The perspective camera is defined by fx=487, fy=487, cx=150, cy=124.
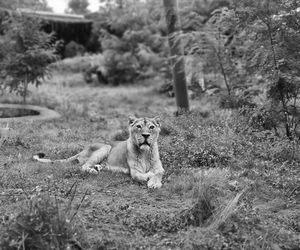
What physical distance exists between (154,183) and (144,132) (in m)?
0.93

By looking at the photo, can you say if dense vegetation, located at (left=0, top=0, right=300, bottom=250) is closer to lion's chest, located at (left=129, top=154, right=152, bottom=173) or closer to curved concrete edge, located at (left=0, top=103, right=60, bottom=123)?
lion's chest, located at (left=129, top=154, right=152, bottom=173)

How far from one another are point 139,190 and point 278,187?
2.20 meters

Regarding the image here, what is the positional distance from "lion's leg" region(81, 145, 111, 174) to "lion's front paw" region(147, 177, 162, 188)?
112 centimetres

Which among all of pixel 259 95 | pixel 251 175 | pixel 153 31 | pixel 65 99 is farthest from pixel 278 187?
pixel 153 31

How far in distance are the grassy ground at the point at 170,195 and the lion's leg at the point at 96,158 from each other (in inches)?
7.6

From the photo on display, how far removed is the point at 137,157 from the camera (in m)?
8.42

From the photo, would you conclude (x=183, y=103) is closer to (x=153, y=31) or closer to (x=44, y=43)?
(x=44, y=43)

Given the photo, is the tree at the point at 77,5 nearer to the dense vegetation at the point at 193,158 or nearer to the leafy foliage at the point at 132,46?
the leafy foliage at the point at 132,46

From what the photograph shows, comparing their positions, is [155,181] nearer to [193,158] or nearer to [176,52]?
[193,158]

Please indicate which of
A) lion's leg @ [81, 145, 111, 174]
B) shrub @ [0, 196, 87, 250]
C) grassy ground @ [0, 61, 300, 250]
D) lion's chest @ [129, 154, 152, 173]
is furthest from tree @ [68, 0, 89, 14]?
shrub @ [0, 196, 87, 250]

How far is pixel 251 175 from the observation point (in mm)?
8156

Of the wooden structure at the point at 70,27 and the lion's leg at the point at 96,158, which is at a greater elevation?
the wooden structure at the point at 70,27

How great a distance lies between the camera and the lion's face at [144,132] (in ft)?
26.9

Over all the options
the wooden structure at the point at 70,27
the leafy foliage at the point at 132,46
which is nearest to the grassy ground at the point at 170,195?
the leafy foliage at the point at 132,46
